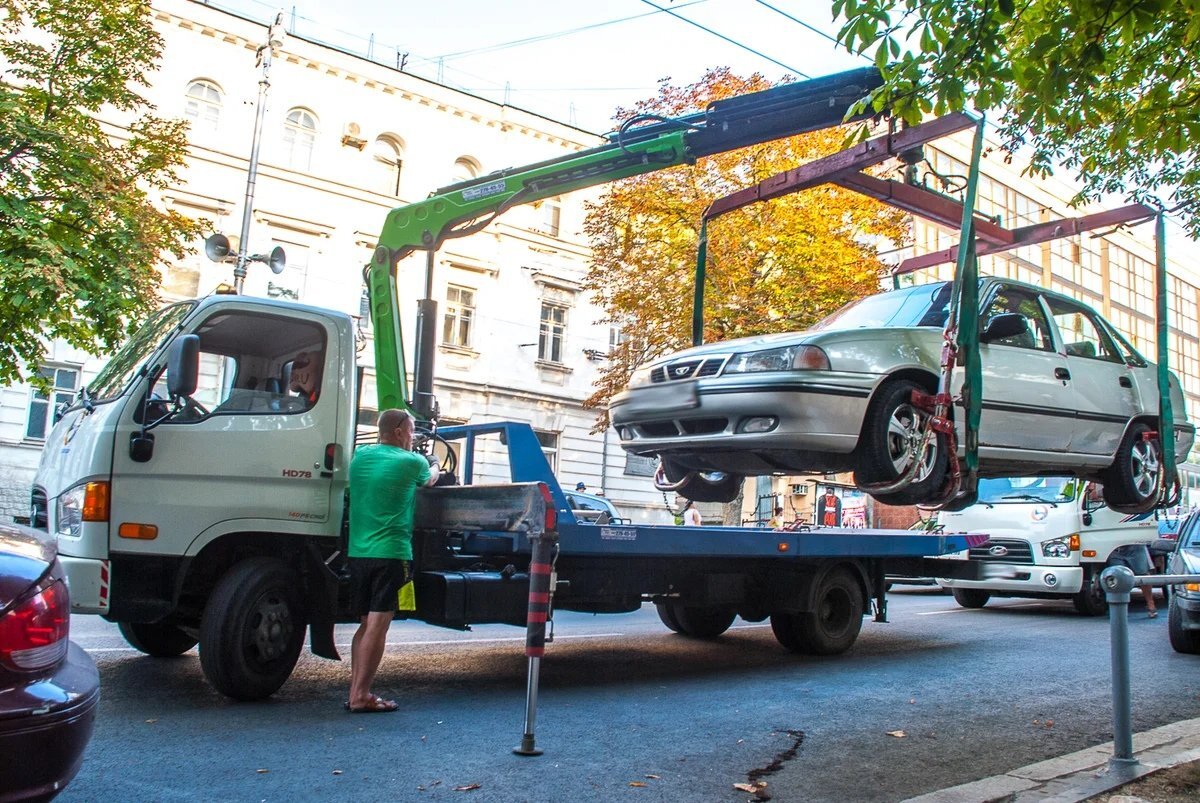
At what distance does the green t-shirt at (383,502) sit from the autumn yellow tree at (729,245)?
13732 millimetres

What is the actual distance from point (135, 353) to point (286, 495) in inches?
49.0

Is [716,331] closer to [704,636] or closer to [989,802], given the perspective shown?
[704,636]

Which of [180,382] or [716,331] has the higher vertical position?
[716,331]

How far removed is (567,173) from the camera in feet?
26.0

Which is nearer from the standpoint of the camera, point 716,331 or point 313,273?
point 716,331

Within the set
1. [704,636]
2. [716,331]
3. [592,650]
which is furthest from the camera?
[716,331]

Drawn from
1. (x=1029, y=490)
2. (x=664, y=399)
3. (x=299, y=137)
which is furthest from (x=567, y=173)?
(x=299, y=137)

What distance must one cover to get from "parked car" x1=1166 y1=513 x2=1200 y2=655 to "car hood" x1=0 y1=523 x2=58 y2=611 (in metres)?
9.33

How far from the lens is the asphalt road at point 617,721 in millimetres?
4508

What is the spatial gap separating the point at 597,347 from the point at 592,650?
66.9 feet

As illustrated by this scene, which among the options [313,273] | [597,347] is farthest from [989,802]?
[597,347]

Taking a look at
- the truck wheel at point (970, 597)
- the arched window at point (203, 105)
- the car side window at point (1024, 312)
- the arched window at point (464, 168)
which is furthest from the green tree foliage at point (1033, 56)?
the arched window at point (464, 168)

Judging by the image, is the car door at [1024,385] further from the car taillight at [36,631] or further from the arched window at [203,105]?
the arched window at [203,105]

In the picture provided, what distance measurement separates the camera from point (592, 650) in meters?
8.91
